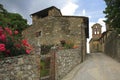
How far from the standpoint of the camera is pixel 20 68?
9031 mm

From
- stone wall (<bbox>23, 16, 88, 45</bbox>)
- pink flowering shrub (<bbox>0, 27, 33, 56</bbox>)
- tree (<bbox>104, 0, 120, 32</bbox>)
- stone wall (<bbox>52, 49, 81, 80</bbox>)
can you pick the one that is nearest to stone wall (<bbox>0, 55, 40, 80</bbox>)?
pink flowering shrub (<bbox>0, 27, 33, 56</bbox>)

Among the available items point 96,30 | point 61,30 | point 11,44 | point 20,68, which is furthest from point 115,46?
point 96,30

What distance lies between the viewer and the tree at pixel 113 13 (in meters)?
21.1

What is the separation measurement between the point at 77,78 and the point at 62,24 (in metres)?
11.8

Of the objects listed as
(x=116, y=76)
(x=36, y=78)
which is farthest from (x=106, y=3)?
(x=36, y=78)

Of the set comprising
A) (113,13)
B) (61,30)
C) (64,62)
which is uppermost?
(113,13)

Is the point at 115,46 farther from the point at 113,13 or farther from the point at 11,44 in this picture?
the point at 11,44

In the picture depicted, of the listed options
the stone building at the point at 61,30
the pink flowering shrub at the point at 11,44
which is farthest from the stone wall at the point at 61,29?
the pink flowering shrub at the point at 11,44

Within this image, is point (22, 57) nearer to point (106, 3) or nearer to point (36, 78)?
point (36, 78)

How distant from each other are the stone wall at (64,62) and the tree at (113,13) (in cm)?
470

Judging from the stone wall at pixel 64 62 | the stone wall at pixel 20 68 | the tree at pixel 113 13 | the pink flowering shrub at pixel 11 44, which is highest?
the tree at pixel 113 13

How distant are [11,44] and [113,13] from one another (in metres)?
14.3

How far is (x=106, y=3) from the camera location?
22.3 metres

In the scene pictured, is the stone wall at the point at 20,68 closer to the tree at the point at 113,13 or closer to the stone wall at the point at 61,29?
the tree at the point at 113,13
